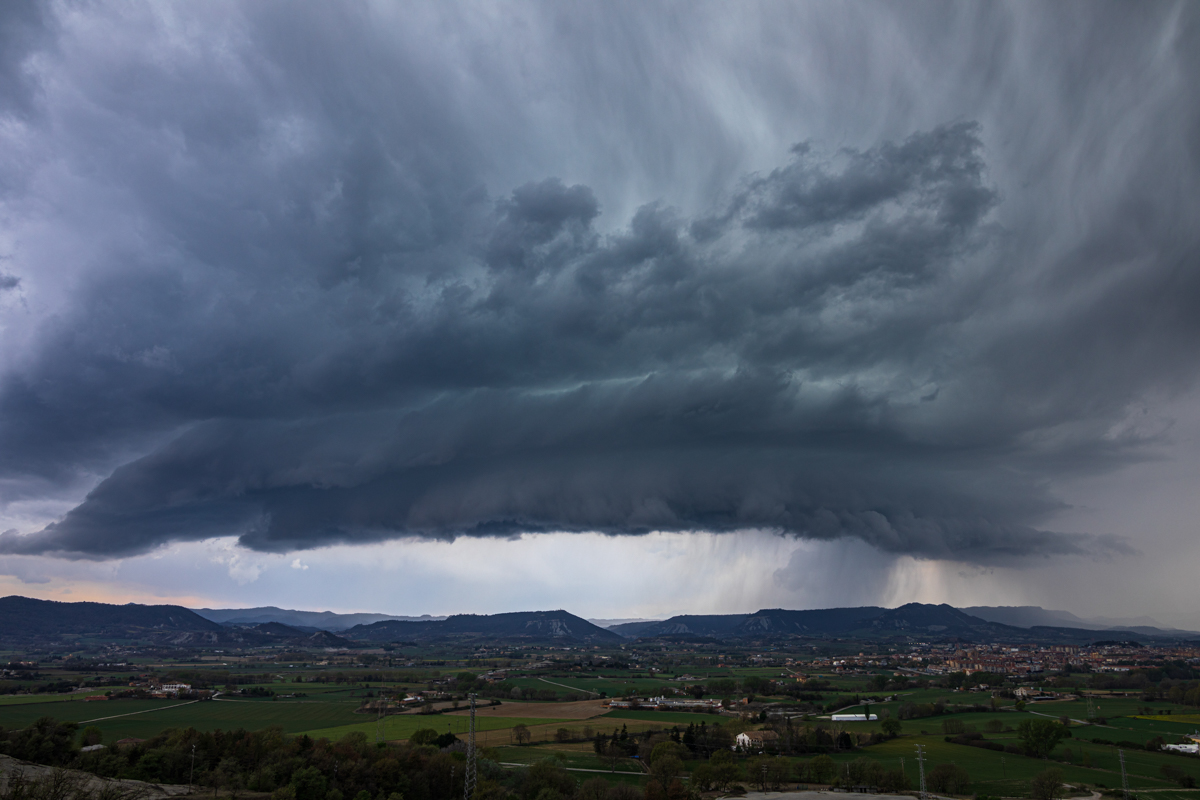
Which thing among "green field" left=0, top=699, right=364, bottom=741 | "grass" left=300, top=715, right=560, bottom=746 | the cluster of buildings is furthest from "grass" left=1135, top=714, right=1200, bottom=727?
"green field" left=0, top=699, right=364, bottom=741

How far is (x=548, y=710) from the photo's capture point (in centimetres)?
15138

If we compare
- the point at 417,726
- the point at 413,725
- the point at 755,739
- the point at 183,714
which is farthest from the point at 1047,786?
the point at 183,714

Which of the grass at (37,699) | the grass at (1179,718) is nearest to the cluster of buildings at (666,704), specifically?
the grass at (1179,718)

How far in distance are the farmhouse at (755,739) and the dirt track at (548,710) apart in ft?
118

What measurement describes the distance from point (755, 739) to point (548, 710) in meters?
57.3

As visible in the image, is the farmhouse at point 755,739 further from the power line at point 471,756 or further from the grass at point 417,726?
the power line at point 471,756

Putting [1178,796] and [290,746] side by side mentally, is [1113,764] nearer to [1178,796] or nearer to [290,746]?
[1178,796]

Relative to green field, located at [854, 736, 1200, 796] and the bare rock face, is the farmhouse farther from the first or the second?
the bare rock face

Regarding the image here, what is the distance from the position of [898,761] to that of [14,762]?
343ft

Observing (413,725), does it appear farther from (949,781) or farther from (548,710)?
(949,781)

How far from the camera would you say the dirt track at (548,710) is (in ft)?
460

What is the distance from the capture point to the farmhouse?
4138 inches

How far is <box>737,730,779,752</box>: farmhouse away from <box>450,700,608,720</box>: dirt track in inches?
1413

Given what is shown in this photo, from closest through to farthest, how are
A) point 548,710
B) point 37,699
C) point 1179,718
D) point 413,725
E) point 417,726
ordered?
point 417,726, point 413,725, point 1179,718, point 37,699, point 548,710
